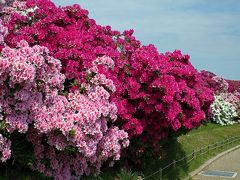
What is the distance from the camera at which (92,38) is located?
992 centimetres

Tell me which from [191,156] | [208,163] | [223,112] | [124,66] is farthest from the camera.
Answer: [223,112]

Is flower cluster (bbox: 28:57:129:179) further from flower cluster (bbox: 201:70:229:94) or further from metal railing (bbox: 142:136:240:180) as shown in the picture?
flower cluster (bbox: 201:70:229:94)

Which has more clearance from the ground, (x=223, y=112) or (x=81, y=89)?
(x=81, y=89)

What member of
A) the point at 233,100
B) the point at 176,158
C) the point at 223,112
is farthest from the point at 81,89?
the point at 233,100

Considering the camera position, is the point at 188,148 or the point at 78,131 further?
the point at 188,148

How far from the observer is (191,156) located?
50.5 ft

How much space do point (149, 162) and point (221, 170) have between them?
4.21 metres

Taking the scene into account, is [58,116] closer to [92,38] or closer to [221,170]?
[92,38]

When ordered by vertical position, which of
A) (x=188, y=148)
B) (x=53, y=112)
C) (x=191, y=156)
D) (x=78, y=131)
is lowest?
(x=191, y=156)

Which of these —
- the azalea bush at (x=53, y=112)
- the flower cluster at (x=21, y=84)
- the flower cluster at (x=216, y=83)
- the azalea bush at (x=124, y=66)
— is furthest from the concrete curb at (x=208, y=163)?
the flower cluster at (x=216, y=83)

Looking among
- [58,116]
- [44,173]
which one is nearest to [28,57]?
[58,116]

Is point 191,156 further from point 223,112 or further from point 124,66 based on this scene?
point 223,112

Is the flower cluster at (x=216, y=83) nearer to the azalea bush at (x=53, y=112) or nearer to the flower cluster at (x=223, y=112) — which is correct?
the flower cluster at (x=223, y=112)

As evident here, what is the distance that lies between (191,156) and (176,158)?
3.00 ft
